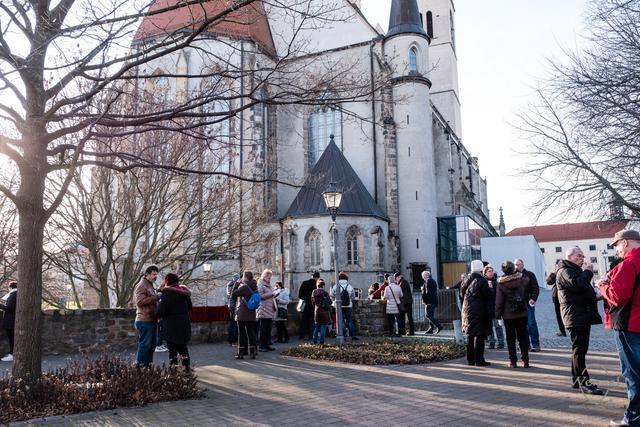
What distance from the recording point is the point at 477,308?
9617 millimetres

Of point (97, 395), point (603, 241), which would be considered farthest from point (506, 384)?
point (603, 241)

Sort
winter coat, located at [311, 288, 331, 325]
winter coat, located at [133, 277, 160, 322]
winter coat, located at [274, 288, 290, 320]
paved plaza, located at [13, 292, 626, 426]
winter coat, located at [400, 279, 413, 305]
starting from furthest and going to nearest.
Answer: winter coat, located at [400, 279, 413, 305] → winter coat, located at [274, 288, 290, 320] → winter coat, located at [311, 288, 331, 325] → winter coat, located at [133, 277, 160, 322] → paved plaza, located at [13, 292, 626, 426]

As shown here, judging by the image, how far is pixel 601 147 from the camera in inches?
578

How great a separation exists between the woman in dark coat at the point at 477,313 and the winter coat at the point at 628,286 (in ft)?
13.6

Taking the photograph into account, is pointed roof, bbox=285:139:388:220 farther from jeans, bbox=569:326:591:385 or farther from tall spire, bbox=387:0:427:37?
jeans, bbox=569:326:591:385

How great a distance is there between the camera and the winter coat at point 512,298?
9312 millimetres

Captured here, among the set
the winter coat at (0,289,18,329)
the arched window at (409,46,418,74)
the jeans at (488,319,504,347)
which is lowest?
the jeans at (488,319,504,347)

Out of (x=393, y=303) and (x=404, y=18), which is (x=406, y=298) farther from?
(x=404, y=18)

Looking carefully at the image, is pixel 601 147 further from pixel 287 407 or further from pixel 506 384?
pixel 287 407

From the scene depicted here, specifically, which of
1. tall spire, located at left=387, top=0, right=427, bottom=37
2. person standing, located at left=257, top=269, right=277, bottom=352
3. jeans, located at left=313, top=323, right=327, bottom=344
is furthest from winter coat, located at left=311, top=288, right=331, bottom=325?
tall spire, located at left=387, top=0, right=427, bottom=37

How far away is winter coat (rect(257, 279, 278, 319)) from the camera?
500 inches

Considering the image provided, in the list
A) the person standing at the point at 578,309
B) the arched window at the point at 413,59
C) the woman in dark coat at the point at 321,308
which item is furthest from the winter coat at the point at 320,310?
the arched window at the point at 413,59

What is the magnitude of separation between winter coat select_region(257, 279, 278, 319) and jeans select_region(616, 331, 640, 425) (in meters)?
8.23

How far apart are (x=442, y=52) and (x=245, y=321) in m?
53.0
